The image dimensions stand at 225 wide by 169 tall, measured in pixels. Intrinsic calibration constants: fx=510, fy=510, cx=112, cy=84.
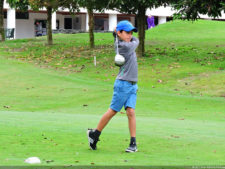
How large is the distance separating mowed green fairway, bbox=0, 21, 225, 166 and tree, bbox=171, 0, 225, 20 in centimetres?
285

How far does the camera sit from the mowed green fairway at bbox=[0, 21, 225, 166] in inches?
295

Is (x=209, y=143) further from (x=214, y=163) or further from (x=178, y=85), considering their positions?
(x=178, y=85)

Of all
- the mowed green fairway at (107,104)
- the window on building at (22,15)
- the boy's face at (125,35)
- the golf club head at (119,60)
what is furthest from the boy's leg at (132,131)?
the window on building at (22,15)

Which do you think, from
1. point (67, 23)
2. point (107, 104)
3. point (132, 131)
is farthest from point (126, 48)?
point (67, 23)

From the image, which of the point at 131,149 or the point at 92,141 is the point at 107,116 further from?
the point at 131,149

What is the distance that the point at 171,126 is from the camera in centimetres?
1099

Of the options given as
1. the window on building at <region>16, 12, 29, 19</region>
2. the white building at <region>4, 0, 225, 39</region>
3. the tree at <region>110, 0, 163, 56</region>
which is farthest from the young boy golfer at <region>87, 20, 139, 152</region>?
the window on building at <region>16, 12, 29, 19</region>

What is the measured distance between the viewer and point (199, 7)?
22891mm

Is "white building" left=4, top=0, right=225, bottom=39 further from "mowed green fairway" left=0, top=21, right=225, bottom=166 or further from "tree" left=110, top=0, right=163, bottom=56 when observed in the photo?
"tree" left=110, top=0, right=163, bottom=56

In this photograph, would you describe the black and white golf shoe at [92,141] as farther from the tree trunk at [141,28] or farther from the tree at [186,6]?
the tree trunk at [141,28]

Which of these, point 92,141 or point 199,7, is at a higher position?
point 199,7

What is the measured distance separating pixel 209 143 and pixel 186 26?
4221 cm

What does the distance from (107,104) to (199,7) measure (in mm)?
7650

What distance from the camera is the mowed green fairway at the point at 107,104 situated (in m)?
7.50
